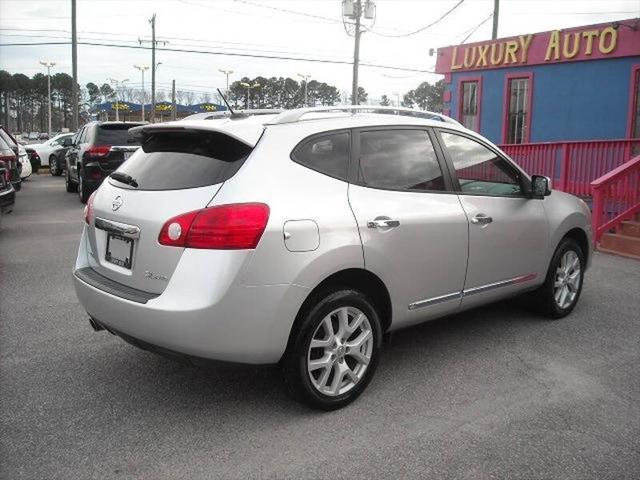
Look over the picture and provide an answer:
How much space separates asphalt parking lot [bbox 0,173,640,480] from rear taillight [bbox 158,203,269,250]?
Result: 66 cm

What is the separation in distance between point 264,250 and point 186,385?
128 centimetres

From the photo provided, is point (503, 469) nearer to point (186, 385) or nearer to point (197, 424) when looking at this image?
point (197, 424)

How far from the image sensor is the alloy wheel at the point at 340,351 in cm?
336

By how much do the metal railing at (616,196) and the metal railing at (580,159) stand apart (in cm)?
153

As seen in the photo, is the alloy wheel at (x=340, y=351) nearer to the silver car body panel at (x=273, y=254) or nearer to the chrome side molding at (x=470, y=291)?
the silver car body panel at (x=273, y=254)

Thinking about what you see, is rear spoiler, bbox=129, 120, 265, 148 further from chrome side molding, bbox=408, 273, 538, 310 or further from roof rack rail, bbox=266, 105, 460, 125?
chrome side molding, bbox=408, 273, 538, 310

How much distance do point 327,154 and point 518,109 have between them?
44.5 feet

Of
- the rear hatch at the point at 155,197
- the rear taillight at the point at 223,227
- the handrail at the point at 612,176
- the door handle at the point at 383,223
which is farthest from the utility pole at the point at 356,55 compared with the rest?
the rear taillight at the point at 223,227

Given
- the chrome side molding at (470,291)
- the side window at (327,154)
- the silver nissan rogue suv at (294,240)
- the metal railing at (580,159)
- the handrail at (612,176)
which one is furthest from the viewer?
the metal railing at (580,159)

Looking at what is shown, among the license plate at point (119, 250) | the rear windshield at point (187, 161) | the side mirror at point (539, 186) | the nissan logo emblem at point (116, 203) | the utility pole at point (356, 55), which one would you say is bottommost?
the license plate at point (119, 250)

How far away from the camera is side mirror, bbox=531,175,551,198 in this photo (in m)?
4.73

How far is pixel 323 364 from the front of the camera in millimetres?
3361

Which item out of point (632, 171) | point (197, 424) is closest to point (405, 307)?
point (197, 424)

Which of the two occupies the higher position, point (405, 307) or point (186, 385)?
point (405, 307)
